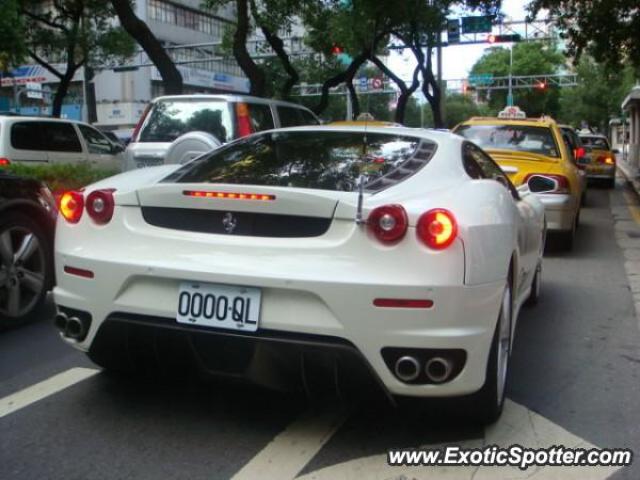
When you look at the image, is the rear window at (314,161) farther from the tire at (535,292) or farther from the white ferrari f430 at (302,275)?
the tire at (535,292)

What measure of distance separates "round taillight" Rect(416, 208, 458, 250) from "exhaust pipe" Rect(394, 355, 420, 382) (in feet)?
1.53

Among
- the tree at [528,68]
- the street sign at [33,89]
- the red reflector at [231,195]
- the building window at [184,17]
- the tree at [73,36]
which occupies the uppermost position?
the building window at [184,17]

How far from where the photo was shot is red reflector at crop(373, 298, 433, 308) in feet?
9.69

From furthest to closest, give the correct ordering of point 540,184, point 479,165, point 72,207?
point 540,184
point 479,165
point 72,207

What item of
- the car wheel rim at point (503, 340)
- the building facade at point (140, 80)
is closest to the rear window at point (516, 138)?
the car wheel rim at point (503, 340)

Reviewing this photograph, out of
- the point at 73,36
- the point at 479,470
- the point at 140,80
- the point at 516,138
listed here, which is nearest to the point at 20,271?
the point at 479,470

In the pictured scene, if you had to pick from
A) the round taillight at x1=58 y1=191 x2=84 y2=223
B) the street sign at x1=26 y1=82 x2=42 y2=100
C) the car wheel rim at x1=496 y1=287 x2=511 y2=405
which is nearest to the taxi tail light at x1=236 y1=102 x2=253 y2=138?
the round taillight at x1=58 y1=191 x2=84 y2=223

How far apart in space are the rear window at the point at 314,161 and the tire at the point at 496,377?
0.81 meters

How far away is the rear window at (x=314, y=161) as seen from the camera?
349 centimetres

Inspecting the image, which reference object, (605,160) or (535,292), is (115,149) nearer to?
(535,292)

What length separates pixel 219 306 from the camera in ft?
10.3

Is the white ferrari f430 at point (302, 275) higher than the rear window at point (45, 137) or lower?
lower

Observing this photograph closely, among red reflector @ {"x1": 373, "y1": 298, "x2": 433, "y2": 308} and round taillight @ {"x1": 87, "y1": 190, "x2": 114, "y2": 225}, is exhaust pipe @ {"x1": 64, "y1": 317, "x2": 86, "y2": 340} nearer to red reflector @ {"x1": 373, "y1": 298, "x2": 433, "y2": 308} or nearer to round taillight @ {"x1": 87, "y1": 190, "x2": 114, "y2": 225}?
round taillight @ {"x1": 87, "y1": 190, "x2": 114, "y2": 225}

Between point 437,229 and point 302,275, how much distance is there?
0.58 meters
